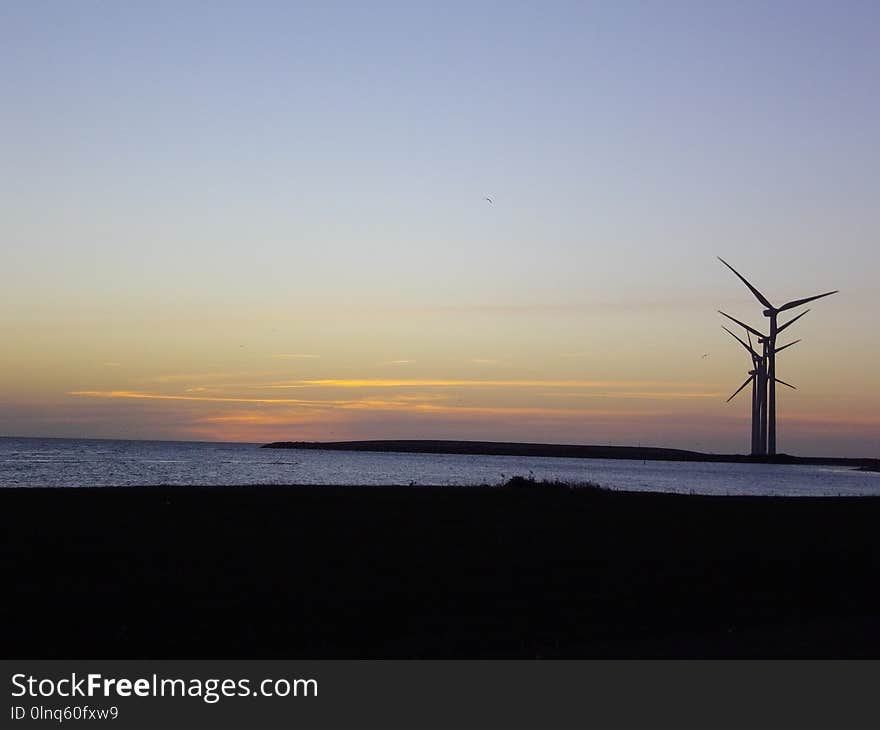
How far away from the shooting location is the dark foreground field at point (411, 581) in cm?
1592

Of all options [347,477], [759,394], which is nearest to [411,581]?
[347,477]

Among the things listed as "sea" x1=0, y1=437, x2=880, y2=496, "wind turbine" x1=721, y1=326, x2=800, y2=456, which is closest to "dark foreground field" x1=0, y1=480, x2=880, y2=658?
"sea" x1=0, y1=437, x2=880, y2=496

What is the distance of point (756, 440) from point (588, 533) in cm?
12571

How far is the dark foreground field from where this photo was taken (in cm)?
1592

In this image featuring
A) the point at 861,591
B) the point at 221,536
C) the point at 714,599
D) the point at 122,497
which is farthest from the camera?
the point at 122,497

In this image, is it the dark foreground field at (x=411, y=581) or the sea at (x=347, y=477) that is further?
the sea at (x=347, y=477)

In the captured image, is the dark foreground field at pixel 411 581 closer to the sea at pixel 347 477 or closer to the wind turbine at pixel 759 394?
the sea at pixel 347 477

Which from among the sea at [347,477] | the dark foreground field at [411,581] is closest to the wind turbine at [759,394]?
the sea at [347,477]

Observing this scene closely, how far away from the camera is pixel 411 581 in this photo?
20.3 meters

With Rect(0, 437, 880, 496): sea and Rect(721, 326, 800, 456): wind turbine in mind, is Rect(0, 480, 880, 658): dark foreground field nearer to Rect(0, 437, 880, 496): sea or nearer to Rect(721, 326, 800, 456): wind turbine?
Rect(0, 437, 880, 496): sea

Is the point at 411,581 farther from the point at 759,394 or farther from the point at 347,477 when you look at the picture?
the point at 759,394
